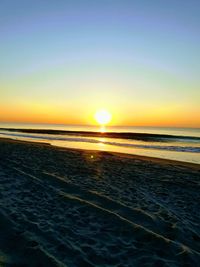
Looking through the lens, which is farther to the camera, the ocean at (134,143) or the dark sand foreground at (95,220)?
the ocean at (134,143)

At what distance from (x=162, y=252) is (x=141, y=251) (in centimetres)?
50

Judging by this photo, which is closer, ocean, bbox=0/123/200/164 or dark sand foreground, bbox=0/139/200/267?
dark sand foreground, bbox=0/139/200/267

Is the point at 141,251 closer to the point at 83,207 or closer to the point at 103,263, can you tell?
the point at 103,263

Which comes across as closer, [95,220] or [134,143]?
[95,220]

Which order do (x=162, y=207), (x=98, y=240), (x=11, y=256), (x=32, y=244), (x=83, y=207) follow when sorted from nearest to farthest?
1. (x=11, y=256)
2. (x=32, y=244)
3. (x=98, y=240)
4. (x=83, y=207)
5. (x=162, y=207)

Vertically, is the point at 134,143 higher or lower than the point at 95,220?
higher

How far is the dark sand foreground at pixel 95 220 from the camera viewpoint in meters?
6.12

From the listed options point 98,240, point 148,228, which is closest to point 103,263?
point 98,240

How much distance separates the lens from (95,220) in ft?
27.3

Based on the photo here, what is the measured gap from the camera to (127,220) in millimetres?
8328

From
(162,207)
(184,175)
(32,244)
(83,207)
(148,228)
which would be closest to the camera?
(32,244)

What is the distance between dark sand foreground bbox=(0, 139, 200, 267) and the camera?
6.12 meters

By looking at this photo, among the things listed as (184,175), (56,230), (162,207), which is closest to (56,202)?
(56,230)

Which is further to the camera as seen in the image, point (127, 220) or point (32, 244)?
point (127, 220)
